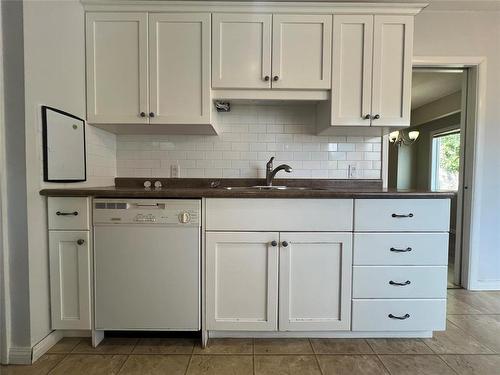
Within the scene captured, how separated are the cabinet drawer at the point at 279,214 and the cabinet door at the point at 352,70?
2.12 ft

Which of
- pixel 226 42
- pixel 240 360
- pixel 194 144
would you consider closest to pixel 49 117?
pixel 194 144

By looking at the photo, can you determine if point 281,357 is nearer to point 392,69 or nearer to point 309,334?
point 309,334

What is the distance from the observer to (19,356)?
1.47m

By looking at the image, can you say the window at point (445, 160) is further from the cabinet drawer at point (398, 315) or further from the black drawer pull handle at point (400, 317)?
the black drawer pull handle at point (400, 317)

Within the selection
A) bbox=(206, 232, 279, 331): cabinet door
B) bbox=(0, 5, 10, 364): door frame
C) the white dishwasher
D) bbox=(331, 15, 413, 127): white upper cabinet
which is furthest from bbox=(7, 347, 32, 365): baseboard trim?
bbox=(331, 15, 413, 127): white upper cabinet

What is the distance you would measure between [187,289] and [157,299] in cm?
19

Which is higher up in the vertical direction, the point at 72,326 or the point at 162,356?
the point at 72,326

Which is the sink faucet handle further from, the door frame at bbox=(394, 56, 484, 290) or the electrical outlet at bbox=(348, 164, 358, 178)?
the door frame at bbox=(394, 56, 484, 290)

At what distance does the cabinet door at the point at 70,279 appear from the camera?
156cm

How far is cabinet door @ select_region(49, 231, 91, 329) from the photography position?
156cm

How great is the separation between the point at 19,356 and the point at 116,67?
1.80m

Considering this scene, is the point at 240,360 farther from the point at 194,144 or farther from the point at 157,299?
the point at 194,144

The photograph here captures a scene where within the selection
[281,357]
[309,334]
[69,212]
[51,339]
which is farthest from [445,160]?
[51,339]

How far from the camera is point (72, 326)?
1.59 metres
